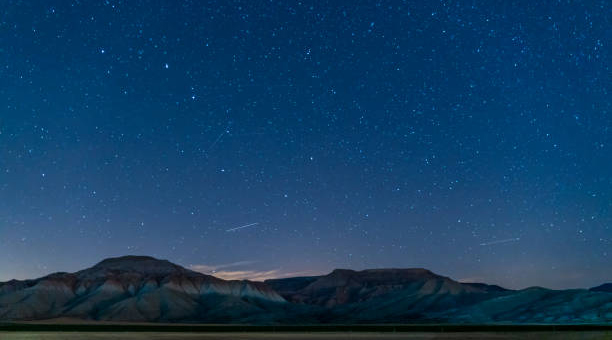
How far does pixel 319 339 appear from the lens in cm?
6550

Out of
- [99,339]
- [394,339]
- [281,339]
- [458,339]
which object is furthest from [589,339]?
[99,339]

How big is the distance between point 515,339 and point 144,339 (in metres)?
34.9

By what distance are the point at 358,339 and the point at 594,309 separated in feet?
437

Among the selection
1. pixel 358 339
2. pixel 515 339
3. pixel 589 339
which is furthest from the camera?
pixel 358 339

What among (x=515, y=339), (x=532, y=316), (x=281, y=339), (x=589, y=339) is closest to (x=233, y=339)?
(x=281, y=339)

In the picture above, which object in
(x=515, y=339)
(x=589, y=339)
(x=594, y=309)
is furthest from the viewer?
(x=594, y=309)

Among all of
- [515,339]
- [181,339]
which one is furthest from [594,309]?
[181,339]

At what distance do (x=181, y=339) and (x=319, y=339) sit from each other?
1354cm

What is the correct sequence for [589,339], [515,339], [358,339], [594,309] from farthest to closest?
[594,309] < [358,339] < [515,339] < [589,339]

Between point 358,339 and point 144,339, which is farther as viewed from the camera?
point 358,339

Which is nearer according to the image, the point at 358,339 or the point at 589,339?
the point at 589,339

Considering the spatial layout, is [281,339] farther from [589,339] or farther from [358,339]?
[589,339]

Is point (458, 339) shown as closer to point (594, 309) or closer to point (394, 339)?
point (394, 339)

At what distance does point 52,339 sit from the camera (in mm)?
61125
